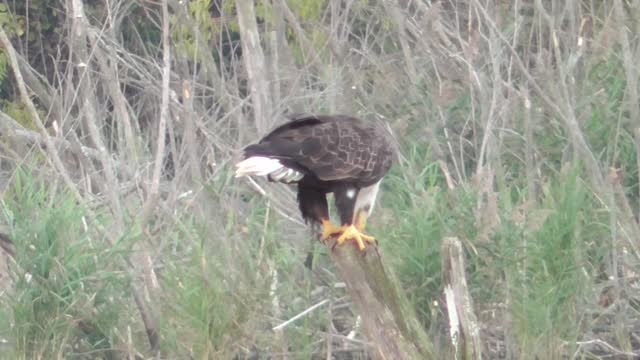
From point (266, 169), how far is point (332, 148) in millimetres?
345

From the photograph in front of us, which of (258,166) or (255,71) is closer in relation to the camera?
(258,166)

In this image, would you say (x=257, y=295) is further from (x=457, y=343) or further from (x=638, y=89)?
(x=638, y=89)

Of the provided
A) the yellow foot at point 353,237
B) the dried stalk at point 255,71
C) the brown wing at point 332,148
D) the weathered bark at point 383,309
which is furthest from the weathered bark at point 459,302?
the dried stalk at point 255,71

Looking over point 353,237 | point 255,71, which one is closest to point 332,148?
point 353,237

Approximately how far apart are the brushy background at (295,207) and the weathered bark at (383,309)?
41.8 inches

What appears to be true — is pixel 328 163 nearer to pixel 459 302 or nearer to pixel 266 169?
pixel 266 169

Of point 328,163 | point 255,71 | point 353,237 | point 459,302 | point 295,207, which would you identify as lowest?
point 295,207

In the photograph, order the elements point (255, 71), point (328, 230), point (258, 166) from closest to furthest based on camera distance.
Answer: point (258, 166) < point (328, 230) < point (255, 71)

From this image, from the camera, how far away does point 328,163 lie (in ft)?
15.0

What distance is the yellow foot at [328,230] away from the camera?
15.8 ft

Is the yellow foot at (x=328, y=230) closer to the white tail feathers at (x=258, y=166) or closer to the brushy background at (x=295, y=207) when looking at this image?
the white tail feathers at (x=258, y=166)

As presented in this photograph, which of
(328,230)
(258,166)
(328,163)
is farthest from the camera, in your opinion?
(328,230)

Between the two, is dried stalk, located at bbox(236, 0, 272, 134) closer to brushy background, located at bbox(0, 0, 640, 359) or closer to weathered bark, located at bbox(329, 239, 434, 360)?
brushy background, located at bbox(0, 0, 640, 359)

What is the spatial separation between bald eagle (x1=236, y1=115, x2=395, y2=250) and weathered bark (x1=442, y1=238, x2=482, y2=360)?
33cm
